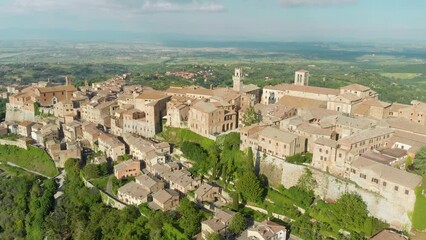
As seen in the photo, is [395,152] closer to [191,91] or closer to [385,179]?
[385,179]

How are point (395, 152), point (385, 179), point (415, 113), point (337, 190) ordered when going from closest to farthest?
1. point (385, 179)
2. point (337, 190)
3. point (395, 152)
4. point (415, 113)

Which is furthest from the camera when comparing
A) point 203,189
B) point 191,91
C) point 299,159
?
point 191,91

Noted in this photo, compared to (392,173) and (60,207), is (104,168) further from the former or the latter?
(392,173)

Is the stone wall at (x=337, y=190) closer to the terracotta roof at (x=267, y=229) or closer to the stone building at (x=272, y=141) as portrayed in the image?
the stone building at (x=272, y=141)

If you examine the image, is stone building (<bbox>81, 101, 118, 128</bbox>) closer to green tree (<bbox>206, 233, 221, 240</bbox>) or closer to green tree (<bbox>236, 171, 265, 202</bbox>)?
green tree (<bbox>236, 171, 265, 202</bbox>)

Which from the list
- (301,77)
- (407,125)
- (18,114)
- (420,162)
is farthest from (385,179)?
(18,114)

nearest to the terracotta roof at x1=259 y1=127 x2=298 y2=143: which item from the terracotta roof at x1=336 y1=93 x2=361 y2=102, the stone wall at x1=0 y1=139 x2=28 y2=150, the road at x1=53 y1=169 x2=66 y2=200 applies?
the terracotta roof at x1=336 y1=93 x2=361 y2=102
